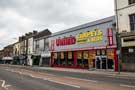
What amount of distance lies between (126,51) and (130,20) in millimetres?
4417

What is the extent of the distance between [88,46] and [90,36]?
73.8 inches

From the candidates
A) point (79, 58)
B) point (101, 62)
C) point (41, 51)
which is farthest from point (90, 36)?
point (41, 51)

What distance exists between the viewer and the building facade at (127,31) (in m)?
39.1

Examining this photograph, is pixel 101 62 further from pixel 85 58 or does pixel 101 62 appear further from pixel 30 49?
pixel 30 49

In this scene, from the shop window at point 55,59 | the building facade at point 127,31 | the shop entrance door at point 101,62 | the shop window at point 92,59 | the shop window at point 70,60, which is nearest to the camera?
the building facade at point 127,31

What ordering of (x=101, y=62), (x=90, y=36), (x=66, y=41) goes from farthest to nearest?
(x=66, y=41) → (x=90, y=36) → (x=101, y=62)

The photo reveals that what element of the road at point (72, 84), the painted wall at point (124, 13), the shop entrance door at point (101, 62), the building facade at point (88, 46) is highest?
the painted wall at point (124, 13)

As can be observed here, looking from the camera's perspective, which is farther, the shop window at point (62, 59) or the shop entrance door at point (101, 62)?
the shop window at point (62, 59)

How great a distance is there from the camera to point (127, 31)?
40.4 metres

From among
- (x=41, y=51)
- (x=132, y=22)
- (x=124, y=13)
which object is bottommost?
(x=41, y=51)

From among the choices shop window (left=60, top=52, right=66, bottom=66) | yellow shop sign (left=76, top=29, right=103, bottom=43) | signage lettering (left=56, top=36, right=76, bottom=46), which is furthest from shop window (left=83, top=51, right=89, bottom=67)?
shop window (left=60, top=52, right=66, bottom=66)

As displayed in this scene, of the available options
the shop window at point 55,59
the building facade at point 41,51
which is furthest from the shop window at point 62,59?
the building facade at point 41,51

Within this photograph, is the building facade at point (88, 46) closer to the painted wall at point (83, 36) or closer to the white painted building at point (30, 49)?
the painted wall at point (83, 36)

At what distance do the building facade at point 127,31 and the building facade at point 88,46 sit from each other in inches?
80.7
